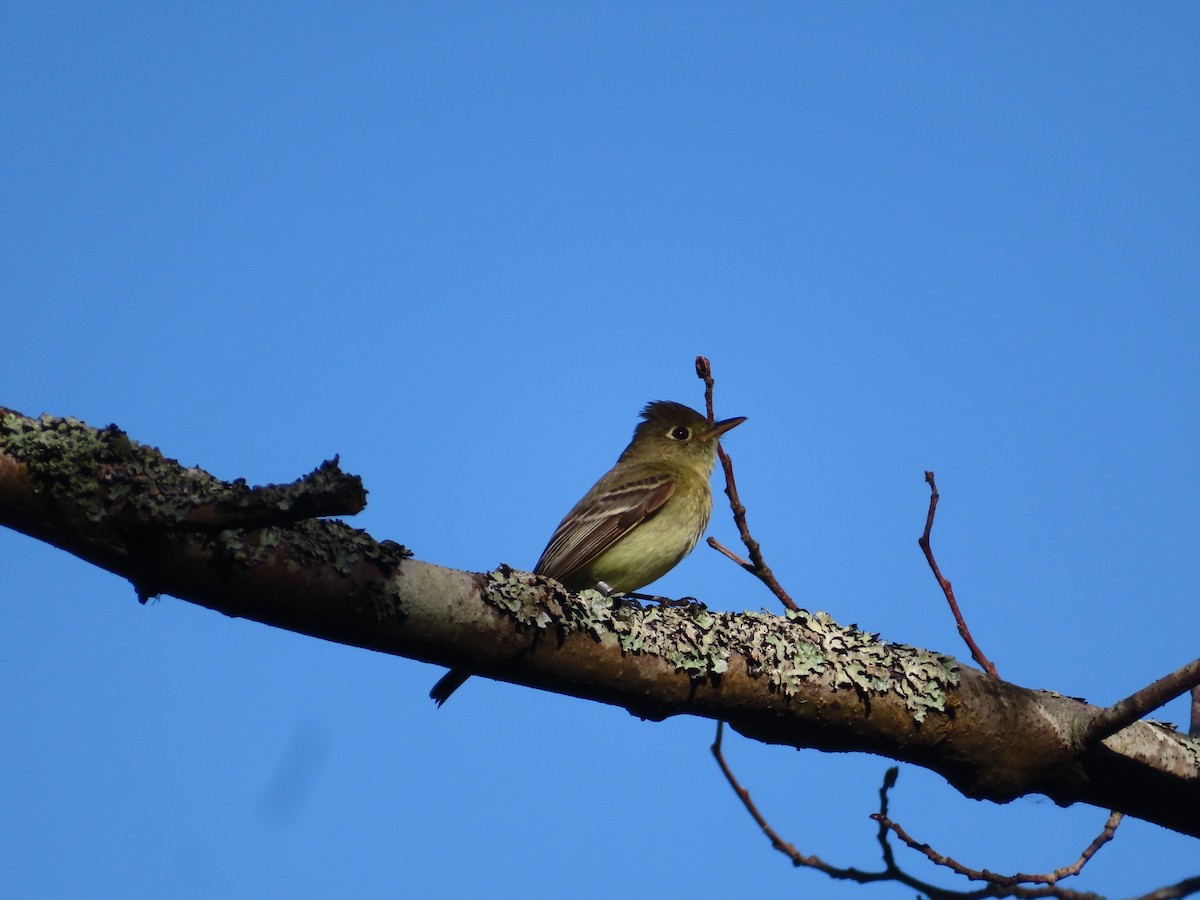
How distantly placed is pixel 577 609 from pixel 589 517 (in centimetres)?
443

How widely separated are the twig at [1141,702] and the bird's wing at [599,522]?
4069 mm

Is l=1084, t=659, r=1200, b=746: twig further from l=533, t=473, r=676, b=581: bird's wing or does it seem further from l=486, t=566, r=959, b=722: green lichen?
l=533, t=473, r=676, b=581: bird's wing

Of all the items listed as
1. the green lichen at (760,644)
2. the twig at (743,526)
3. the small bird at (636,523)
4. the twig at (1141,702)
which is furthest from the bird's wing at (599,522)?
the twig at (1141,702)

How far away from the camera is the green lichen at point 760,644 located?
4.01 meters

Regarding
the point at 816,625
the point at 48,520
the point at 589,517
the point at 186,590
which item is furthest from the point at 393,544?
the point at 589,517

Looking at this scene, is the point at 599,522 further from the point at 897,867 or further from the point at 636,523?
the point at 897,867

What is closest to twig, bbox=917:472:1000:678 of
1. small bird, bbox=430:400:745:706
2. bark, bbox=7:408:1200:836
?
bark, bbox=7:408:1200:836

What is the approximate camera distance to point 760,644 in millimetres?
4387

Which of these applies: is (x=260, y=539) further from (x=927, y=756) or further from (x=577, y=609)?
(x=927, y=756)

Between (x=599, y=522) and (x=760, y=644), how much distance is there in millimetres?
3968

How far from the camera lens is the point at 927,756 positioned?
4.50m

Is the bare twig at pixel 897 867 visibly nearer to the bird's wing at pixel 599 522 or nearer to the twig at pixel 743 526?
the twig at pixel 743 526

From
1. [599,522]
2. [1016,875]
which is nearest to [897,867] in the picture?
[1016,875]

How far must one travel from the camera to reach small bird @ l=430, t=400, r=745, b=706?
8.12 metres
